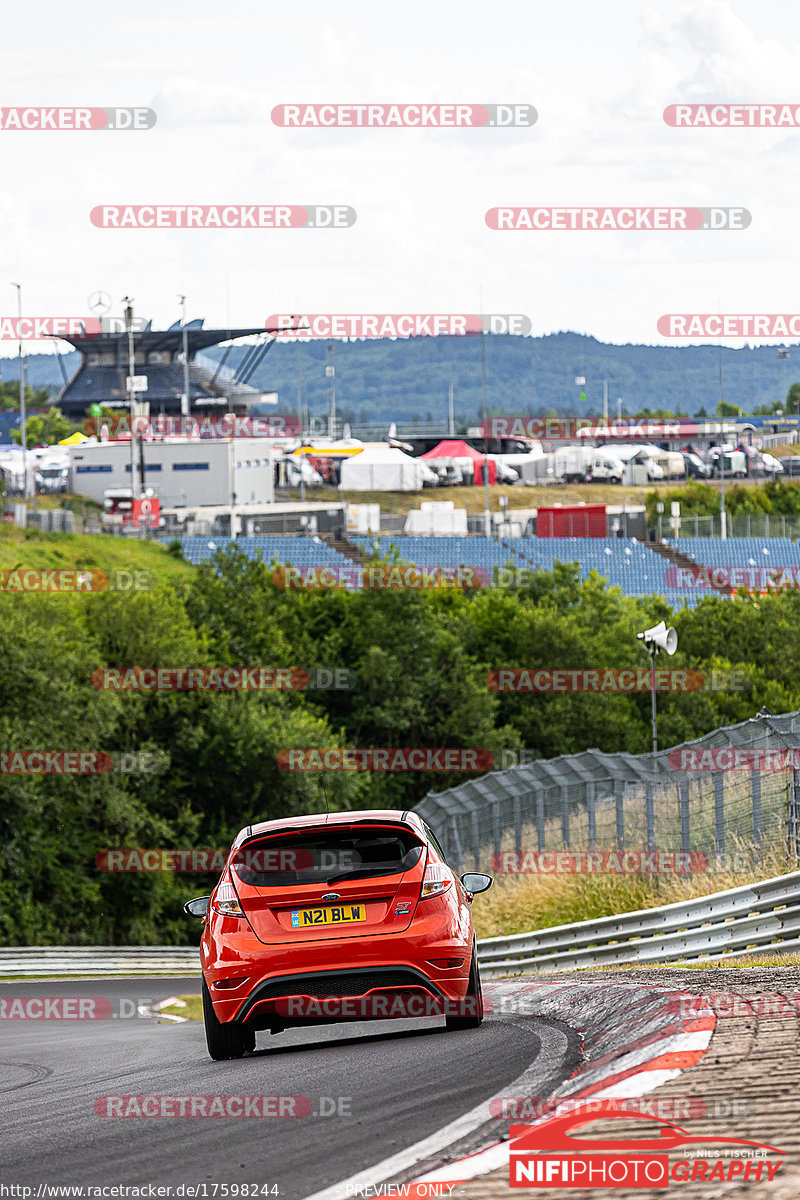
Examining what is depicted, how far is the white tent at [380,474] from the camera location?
110 metres

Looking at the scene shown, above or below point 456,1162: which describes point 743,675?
below

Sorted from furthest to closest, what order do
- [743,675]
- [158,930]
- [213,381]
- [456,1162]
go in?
[213,381], [743,675], [158,930], [456,1162]

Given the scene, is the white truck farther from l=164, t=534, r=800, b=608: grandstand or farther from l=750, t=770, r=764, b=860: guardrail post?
l=750, t=770, r=764, b=860: guardrail post

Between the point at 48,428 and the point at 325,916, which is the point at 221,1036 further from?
the point at 48,428

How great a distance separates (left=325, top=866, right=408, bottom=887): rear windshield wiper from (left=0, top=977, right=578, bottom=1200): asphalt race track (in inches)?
35.3

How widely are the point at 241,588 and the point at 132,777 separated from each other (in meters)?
14.9

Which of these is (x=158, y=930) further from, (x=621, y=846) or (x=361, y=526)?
(x=361, y=526)

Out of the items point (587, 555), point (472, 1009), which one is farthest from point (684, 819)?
point (587, 555)

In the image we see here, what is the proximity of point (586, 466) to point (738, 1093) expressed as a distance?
121390mm

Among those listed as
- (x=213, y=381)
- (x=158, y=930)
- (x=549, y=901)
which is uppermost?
(x=213, y=381)

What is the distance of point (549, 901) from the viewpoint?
752 inches

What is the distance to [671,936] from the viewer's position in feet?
44.6

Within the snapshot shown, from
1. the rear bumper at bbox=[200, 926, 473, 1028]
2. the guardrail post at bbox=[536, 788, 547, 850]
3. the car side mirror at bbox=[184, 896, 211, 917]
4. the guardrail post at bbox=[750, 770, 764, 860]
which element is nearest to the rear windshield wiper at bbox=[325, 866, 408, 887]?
the rear bumper at bbox=[200, 926, 473, 1028]

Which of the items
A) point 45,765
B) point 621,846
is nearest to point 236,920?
point 621,846
